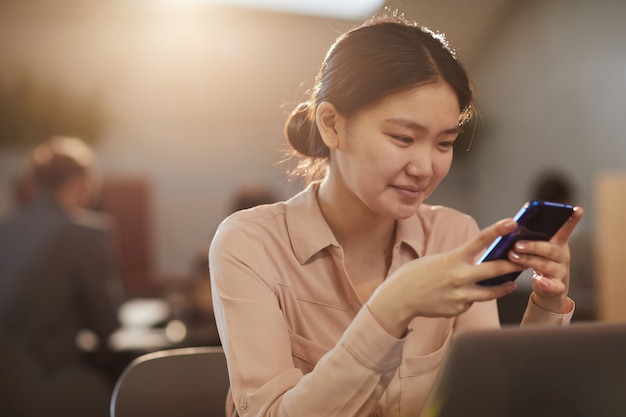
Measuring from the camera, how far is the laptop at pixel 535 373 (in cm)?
66

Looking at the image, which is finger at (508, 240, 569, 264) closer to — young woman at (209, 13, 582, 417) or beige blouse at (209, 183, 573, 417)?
young woman at (209, 13, 582, 417)

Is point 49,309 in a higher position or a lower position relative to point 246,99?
lower

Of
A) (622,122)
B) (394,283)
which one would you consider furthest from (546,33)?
(394,283)

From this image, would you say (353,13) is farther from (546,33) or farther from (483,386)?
(483,386)

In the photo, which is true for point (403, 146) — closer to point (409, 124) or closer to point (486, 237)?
point (409, 124)

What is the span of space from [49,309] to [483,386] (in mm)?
2465

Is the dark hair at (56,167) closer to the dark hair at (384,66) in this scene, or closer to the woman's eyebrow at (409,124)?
the dark hair at (384,66)

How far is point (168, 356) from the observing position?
123 cm

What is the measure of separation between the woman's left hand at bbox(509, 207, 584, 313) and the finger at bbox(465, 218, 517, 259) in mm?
47

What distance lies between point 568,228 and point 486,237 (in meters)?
0.21

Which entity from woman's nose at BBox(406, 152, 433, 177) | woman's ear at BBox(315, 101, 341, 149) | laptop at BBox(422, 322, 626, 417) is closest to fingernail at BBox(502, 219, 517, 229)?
laptop at BBox(422, 322, 626, 417)

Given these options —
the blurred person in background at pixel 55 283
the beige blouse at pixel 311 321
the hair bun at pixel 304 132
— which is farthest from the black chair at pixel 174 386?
the blurred person in background at pixel 55 283

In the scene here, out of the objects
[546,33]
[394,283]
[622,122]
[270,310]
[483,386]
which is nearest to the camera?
[483,386]

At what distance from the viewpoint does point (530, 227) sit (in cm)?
83
